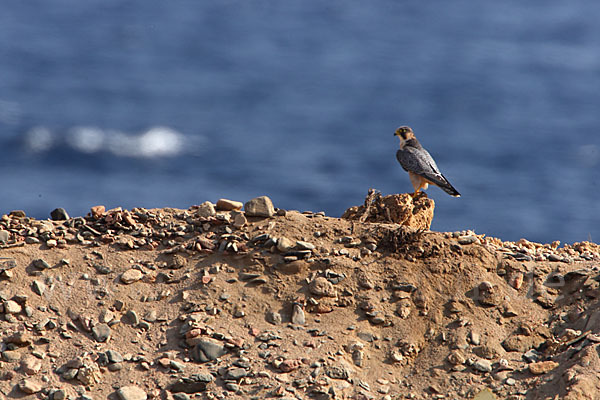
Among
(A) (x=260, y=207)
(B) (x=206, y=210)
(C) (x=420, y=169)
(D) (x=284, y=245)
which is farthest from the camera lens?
(C) (x=420, y=169)

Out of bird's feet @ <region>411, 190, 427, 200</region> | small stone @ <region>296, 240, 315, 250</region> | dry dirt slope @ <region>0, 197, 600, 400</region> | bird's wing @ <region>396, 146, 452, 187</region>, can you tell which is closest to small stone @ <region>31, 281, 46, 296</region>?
dry dirt slope @ <region>0, 197, 600, 400</region>

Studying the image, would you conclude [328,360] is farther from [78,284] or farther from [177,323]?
[78,284]

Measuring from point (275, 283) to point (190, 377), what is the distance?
1.97 metres

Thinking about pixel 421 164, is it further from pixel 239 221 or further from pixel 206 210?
pixel 206 210

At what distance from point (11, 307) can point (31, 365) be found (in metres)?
1.03

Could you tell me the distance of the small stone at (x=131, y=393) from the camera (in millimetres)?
9609

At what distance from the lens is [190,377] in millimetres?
9867

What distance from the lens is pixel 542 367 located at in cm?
1009

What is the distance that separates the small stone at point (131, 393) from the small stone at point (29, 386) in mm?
981

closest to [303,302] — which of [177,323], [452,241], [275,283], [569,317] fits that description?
[275,283]

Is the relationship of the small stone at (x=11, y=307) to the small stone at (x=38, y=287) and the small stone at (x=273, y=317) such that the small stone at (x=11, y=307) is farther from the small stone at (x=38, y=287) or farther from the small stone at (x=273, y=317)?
the small stone at (x=273, y=317)

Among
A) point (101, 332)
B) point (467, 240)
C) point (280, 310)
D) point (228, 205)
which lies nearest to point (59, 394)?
point (101, 332)

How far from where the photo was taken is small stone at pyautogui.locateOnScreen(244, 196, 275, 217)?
12.2 meters

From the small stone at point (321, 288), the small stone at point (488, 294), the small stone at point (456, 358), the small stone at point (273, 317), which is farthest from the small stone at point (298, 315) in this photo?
the small stone at point (488, 294)
